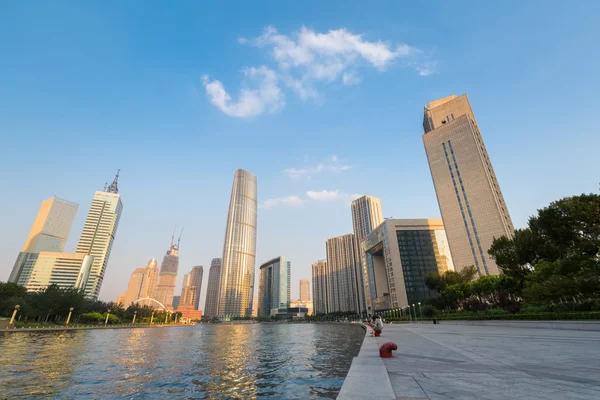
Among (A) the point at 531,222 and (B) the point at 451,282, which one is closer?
(A) the point at 531,222

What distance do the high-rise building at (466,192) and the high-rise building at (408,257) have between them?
23.4m


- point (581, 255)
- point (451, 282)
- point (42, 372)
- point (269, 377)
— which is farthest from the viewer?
point (451, 282)

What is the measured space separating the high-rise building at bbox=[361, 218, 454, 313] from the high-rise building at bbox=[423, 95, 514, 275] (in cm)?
2343

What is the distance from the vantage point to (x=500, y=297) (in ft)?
167

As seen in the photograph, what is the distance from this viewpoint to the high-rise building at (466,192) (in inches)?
4038

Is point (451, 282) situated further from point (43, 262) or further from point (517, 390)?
point (43, 262)

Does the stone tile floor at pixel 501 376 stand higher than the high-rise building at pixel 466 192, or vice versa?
the high-rise building at pixel 466 192

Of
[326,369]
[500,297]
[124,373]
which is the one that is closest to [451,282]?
[500,297]

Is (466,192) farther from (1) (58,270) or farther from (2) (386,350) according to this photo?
(1) (58,270)

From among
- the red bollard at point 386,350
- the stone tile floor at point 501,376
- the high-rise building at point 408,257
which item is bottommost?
the stone tile floor at point 501,376

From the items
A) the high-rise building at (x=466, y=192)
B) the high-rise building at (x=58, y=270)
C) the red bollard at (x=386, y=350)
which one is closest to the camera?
the red bollard at (x=386, y=350)

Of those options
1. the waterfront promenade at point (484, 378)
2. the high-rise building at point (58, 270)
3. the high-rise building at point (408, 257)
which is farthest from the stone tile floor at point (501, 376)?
the high-rise building at point (58, 270)

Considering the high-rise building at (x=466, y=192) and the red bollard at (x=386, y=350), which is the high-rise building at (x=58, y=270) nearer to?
the high-rise building at (x=466, y=192)

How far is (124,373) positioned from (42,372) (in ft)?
13.4
